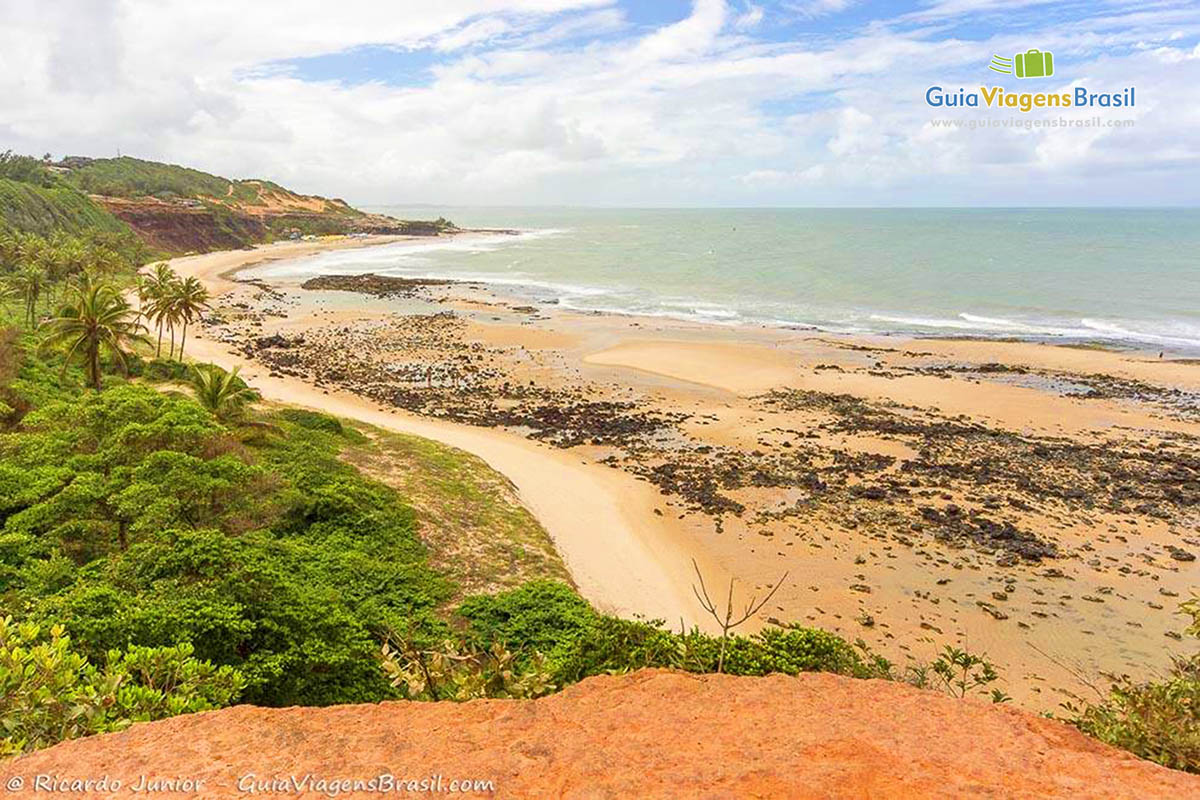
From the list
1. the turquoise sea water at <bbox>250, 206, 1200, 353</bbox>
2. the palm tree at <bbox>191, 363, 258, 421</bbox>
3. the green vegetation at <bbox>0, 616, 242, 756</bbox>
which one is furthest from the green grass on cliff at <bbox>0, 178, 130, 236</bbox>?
the green vegetation at <bbox>0, 616, 242, 756</bbox>

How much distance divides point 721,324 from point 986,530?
35297mm

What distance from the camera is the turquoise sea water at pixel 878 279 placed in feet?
178

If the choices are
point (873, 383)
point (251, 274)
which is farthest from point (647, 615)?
point (251, 274)

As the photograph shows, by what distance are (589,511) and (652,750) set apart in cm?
1526

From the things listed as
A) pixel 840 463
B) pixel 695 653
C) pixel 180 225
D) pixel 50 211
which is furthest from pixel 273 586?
pixel 180 225

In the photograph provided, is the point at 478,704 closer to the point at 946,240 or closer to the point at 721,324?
the point at 721,324

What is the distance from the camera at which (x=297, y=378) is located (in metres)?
36.0

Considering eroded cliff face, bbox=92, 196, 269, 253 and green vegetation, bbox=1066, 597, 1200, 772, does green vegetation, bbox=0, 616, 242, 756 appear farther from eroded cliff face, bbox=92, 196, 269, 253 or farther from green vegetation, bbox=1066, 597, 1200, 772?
eroded cliff face, bbox=92, 196, 269, 253

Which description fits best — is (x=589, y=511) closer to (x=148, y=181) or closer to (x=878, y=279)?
(x=878, y=279)

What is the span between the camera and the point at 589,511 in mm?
21250

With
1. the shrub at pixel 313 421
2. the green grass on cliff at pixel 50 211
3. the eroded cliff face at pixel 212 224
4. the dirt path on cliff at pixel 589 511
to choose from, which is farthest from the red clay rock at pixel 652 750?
the eroded cliff face at pixel 212 224

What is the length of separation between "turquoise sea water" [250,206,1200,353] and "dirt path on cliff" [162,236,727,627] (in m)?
33.4

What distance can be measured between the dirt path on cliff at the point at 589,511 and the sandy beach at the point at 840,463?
3.9 inches

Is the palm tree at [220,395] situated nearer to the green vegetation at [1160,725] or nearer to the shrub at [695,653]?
the shrub at [695,653]
